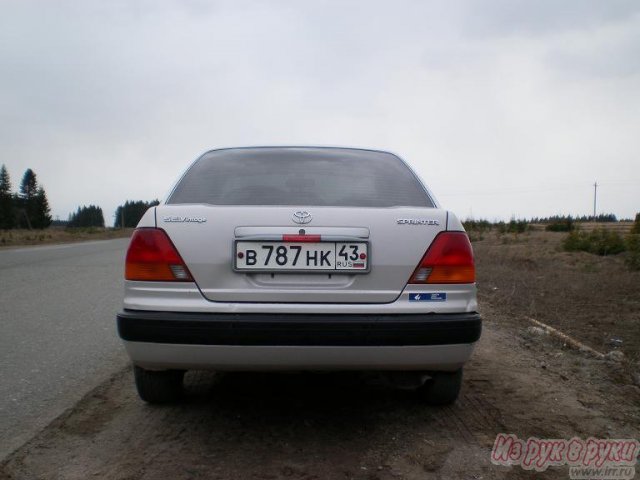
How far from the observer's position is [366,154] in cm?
365

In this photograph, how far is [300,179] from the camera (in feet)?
10.6

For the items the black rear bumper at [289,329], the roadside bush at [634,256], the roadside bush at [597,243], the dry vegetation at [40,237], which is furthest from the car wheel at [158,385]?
the dry vegetation at [40,237]

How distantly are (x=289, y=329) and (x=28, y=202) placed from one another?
105 meters

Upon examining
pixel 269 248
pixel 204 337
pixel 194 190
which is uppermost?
pixel 194 190

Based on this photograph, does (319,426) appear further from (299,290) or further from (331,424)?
(299,290)

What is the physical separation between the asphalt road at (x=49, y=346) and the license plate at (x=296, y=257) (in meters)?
1.47

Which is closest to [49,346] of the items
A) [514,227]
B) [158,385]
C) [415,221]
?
[158,385]

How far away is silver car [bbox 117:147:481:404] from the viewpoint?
247cm

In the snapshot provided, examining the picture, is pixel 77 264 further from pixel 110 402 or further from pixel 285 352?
pixel 285 352

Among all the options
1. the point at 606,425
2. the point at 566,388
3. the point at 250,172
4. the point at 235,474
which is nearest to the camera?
the point at 235,474

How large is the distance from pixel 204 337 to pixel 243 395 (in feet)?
3.67

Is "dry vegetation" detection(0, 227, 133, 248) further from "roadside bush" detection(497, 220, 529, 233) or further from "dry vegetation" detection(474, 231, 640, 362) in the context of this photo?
"roadside bush" detection(497, 220, 529, 233)

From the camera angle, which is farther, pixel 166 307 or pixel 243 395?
pixel 243 395

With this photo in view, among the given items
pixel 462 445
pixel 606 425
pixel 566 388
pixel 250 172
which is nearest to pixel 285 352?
pixel 462 445
